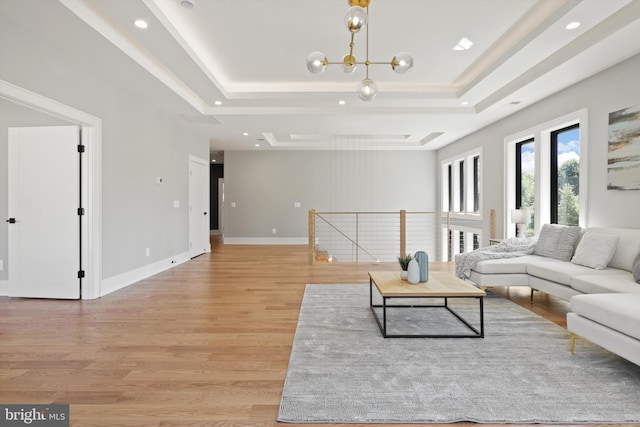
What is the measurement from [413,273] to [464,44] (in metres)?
2.73

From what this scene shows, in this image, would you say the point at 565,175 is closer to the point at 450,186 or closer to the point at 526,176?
the point at 526,176

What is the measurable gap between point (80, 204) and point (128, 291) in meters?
1.20

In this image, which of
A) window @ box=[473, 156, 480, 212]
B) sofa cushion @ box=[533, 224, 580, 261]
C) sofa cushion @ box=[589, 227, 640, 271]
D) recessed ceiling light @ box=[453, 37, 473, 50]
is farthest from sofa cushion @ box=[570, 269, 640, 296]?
window @ box=[473, 156, 480, 212]

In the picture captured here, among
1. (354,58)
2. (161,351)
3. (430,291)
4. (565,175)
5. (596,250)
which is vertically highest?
(354,58)

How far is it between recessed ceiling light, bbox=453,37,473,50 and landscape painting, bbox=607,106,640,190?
69.7 inches

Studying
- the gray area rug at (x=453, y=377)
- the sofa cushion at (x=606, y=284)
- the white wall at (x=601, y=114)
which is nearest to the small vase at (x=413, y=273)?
the gray area rug at (x=453, y=377)

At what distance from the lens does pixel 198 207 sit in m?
7.23

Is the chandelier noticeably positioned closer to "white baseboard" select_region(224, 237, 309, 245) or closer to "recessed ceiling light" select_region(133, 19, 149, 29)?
"recessed ceiling light" select_region(133, 19, 149, 29)

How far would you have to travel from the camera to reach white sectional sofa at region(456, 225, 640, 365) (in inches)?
82.6

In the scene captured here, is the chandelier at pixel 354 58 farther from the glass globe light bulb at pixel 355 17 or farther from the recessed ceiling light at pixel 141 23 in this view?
the recessed ceiling light at pixel 141 23

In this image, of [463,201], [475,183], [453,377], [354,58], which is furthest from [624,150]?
[463,201]

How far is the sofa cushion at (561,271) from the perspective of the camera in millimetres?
3211

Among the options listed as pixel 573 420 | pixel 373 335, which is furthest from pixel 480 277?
pixel 573 420

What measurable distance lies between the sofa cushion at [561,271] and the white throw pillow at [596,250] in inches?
2.5
